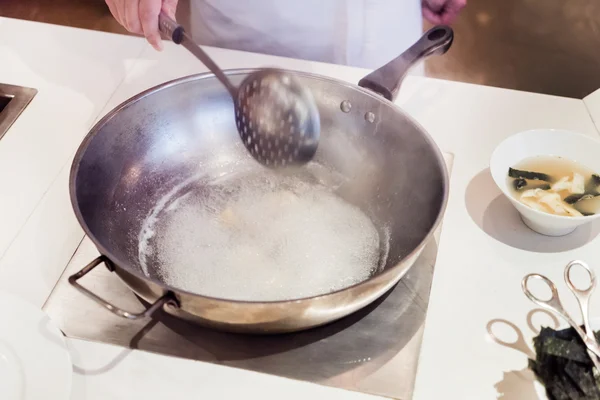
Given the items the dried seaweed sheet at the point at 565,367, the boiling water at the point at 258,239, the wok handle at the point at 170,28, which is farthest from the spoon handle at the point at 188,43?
the dried seaweed sheet at the point at 565,367

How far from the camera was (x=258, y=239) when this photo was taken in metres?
0.69

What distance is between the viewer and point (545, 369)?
1.72ft

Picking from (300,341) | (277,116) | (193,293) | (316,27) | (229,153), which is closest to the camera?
(193,293)

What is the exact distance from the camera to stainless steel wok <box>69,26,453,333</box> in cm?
65

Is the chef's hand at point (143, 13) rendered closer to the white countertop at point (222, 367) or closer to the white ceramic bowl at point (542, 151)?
the white countertop at point (222, 367)

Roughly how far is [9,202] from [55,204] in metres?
0.06

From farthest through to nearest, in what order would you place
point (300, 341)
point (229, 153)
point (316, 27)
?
point (316, 27) → point (229, 153) → point (300, 341)

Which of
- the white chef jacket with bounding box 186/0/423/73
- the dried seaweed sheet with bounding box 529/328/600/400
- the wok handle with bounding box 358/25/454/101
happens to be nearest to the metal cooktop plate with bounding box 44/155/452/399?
the dried seaweed sheet with bounding box 529/328/600/400

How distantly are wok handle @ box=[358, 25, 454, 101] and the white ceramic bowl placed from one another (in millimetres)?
156

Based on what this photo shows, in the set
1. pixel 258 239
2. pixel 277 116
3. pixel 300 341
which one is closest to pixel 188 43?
pixel 277 116

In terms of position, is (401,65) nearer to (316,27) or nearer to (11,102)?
(316,27)

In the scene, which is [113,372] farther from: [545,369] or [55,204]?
[545,369]

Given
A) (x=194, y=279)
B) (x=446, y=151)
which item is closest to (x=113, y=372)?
(x=194, y=279)

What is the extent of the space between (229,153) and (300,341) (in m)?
0.33
